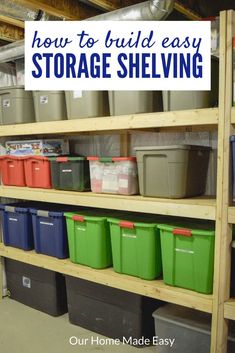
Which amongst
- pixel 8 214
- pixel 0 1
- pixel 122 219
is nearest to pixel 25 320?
pixel 8 214

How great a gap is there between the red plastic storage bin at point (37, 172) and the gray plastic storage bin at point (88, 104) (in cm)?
58

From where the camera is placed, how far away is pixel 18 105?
3.09 m

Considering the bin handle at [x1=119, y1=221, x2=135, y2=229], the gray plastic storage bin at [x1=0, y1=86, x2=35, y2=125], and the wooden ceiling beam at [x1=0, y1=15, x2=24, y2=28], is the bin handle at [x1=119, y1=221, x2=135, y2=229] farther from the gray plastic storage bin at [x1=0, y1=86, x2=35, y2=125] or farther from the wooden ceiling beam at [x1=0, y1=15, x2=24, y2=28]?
the wooden ceiling beam at [x1=0, y1=15, x2=24, y2=28]

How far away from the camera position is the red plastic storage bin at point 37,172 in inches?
120

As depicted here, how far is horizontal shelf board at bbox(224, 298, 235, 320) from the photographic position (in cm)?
203

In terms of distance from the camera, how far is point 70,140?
3.65m

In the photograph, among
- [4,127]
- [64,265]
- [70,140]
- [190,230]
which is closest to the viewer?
[190,230]

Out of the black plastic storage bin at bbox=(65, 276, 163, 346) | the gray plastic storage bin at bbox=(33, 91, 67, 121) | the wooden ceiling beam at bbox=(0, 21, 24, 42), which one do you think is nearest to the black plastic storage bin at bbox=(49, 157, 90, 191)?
the gray plastic storage bin at bbox=(33, 91, 67, 121)

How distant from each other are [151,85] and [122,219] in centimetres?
98

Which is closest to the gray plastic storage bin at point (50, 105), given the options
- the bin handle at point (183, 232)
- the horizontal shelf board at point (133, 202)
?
the horizontal shelf board at point (133, 202)

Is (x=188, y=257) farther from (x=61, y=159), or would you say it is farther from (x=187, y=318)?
(x=61, y=159)

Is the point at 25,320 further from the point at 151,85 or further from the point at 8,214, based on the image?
the point at 151,85

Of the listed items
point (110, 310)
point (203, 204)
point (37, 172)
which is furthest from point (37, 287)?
point (203, 204)

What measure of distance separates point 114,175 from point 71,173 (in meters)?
0.44
